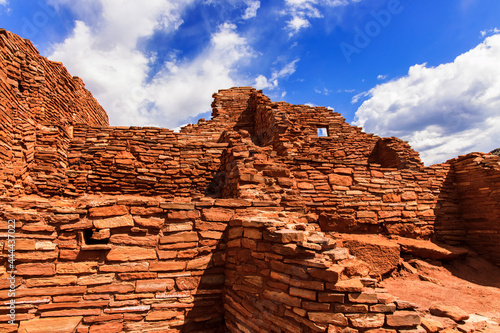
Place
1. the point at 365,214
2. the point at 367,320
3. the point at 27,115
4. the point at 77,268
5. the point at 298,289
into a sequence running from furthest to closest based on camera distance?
the point at 27,115, the point at 365,214, the point at 77,268, the point at 298,289, the point at 367,320

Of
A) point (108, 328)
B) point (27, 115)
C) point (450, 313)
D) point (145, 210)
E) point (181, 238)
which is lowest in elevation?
point (108, 328)

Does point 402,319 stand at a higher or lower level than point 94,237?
lower

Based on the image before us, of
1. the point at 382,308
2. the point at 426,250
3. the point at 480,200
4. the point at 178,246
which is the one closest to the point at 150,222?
the point at 178,246

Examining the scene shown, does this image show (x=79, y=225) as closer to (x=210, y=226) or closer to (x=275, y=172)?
(x=210, y=226)

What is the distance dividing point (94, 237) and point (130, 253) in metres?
0.57

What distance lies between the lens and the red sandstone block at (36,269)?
325cm

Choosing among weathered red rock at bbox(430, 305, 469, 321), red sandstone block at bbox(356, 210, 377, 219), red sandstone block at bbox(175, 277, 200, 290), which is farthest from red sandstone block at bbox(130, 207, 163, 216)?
red sandstone block at bbox(356, 210, 377, 219)

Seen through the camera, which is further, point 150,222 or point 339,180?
point 339,180

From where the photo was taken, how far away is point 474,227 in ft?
22.0

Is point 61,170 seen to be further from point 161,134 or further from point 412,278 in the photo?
point 412,278

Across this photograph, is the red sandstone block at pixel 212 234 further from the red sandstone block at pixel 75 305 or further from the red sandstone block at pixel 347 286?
the red sandstone block at pixel 347 286

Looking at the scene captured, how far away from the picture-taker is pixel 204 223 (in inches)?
160

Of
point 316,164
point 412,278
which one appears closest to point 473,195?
point 412,278

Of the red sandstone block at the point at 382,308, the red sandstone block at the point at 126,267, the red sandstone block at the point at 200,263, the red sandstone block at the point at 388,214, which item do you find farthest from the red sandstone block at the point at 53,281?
the red sandstone block at the point at 388,214
